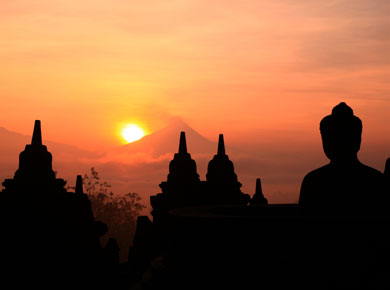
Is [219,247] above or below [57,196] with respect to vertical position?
below

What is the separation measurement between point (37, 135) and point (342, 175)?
1306 centimetres

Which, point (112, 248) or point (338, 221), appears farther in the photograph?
point (112, 248)

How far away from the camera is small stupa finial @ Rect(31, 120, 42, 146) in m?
19.0

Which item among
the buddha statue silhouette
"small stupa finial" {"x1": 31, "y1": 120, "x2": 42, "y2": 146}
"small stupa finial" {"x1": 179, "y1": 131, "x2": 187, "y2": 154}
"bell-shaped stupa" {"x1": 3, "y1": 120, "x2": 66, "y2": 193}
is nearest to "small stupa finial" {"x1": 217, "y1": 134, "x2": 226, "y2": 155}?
"small stupa finial" {"x1": 179, "y1": 131, "x2": 187, "y2": 154}

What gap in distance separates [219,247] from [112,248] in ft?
37.1

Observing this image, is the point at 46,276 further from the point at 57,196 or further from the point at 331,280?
the point at 331,280

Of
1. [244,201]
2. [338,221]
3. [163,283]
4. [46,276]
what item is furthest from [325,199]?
[244,201]

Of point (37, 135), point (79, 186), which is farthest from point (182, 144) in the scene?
point (37, 135)

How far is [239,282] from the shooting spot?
259 inches

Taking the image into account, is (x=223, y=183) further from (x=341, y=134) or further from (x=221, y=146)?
(x=341, y=134)

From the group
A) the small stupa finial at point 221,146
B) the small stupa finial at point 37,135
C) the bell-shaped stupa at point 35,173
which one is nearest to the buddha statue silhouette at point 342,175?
the bell-shaped stupa at point 35,173

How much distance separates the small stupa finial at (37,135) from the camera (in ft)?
62.2

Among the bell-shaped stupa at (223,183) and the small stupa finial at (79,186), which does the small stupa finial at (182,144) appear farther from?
the small stupa finial at (79,186)

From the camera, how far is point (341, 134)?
8055 mm
